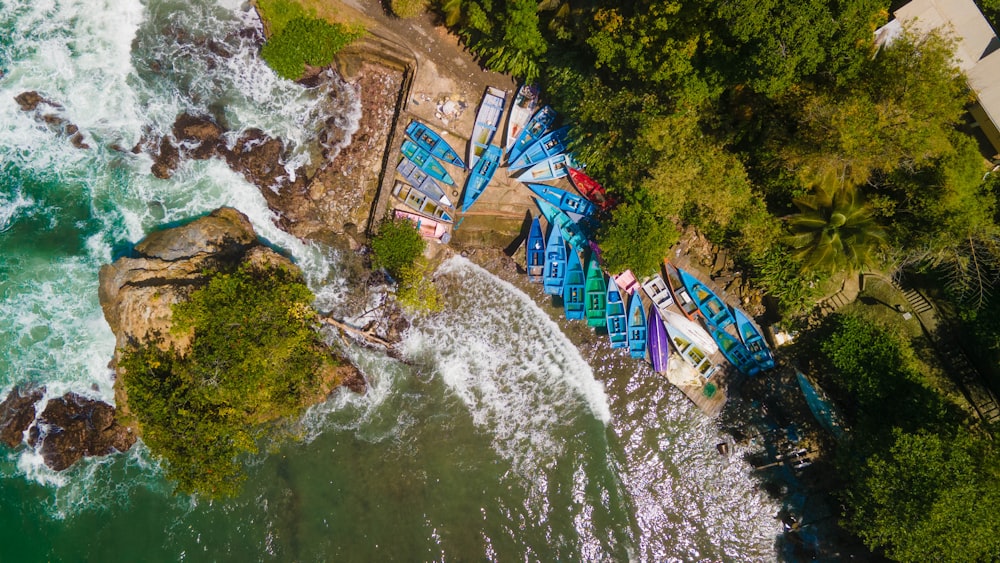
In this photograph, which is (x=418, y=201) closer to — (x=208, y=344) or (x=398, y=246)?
(x=398, y=246)

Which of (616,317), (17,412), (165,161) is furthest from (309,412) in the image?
(616,317)

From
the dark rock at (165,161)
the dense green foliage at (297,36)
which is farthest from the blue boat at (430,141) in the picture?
the dark rock at (165,161)

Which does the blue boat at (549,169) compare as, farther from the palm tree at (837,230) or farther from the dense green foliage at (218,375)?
the dense green foliage at (218,375)

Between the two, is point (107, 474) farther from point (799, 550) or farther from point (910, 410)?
point (910, 410)

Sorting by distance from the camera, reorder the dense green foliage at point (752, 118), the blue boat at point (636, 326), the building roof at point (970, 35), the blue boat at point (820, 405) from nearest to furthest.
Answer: the dense green foliage at point (752, 118), the building roof at point (970, 35), the blue boat at point (820, 405), the blue boat at point (636, 326)

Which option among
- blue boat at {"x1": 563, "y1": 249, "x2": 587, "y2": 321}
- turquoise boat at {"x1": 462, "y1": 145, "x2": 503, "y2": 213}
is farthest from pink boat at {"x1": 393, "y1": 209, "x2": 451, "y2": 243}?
blue boat at {"x1": 563, "y1": 249, "x2": 587, "y2": 321}

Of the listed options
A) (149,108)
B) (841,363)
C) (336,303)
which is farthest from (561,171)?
(149,108)
